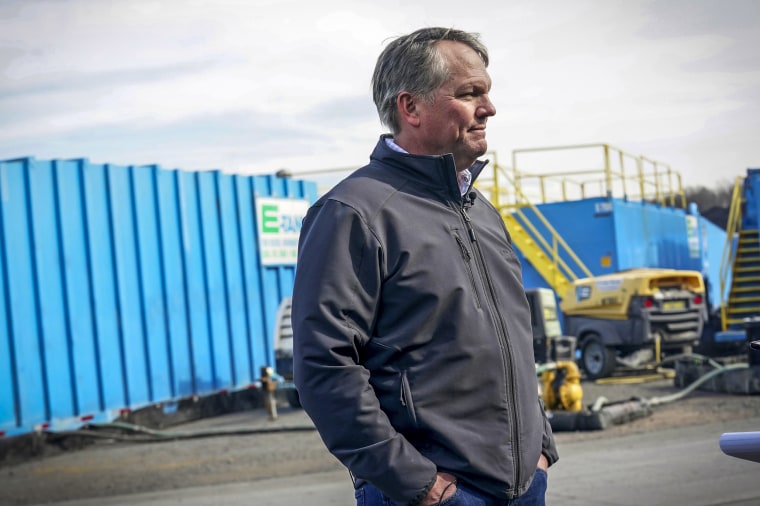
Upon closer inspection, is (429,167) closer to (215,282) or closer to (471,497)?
(471,497)

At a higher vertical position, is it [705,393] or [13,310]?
[13,310]

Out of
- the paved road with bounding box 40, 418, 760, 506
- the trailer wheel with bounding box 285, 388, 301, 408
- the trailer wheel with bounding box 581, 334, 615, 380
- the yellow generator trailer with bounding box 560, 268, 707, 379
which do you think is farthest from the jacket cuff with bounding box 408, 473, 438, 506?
the trailer wheel with bounding box 581, 334, 615, 380

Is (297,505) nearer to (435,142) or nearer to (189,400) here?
(435,142)

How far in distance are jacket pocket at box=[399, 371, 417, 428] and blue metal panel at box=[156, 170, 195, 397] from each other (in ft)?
38.4

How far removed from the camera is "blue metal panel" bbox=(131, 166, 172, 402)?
13.4 m

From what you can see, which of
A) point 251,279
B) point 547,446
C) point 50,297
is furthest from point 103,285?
point 547,446

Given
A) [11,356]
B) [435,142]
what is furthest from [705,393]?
[435,142]

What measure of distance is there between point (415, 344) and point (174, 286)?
11829mm

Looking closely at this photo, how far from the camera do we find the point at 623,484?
7.24 meters

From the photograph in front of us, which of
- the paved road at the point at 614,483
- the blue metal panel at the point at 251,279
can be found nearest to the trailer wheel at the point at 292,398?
the blue metal panel at the point at 251,279

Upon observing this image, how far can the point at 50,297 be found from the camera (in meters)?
12.0

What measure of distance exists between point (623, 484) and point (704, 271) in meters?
19.8

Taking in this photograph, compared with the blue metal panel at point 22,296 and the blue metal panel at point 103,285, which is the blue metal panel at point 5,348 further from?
the blue metal panel at point 103,285

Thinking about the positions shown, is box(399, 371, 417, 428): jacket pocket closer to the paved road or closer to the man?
the man
